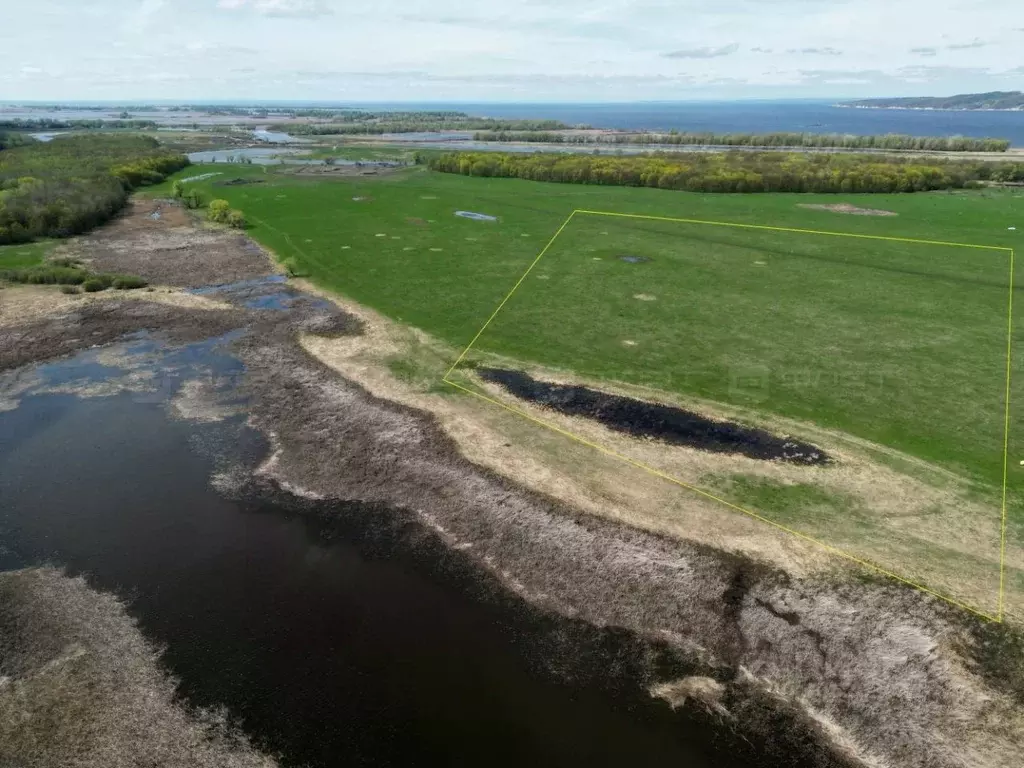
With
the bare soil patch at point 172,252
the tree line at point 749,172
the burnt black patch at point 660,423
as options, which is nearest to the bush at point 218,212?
the bare soil patch at point 172,252

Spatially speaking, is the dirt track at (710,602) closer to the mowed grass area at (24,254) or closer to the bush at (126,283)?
the bush at (126,283)

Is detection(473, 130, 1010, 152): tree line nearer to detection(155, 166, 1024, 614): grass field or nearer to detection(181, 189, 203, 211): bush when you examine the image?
detection(155, 166, 1024, 614): grass field

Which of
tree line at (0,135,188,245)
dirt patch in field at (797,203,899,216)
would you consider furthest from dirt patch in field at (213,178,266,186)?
dirt patch in field at (797,203,899,216)

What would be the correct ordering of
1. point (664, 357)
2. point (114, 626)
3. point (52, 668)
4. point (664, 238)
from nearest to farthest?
point (52, 668)
point (114, 626)
point (664, 357)
point (664, 238)

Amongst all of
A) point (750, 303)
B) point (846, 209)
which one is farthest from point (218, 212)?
point (846, 209)

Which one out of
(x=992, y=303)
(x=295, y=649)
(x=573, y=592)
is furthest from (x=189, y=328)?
(x=992, y=303)

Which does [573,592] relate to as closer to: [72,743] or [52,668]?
[72,743]
